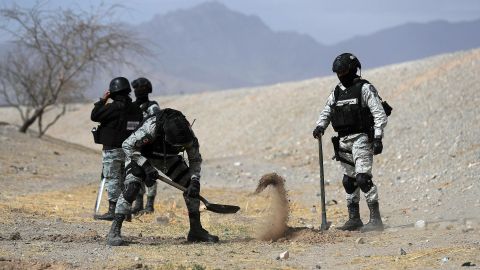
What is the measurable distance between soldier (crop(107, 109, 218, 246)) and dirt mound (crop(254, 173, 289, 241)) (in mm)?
529

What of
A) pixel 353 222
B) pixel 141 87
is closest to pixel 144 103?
pixel 141 87

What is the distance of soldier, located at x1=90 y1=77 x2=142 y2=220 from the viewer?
888 cm

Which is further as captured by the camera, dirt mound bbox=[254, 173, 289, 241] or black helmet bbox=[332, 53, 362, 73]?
black helmet bbox=[332, 53, 362, 73]

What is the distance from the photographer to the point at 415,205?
11.1 meters

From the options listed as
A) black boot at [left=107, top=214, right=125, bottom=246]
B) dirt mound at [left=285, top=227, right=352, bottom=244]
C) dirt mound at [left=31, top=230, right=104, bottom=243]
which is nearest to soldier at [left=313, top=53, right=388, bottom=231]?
dirt mound at [left=285, top=227, right=352, bottom=244]

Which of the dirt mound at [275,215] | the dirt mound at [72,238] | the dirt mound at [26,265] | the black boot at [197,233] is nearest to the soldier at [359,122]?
the dirt mound at [275,215]

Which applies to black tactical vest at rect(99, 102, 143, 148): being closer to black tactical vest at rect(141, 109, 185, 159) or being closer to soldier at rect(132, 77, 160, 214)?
soldier at rect(132, 77, 160, 214)

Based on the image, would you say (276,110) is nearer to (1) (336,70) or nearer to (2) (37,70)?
(2) (37,70)

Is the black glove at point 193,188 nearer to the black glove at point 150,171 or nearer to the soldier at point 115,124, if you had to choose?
the black glove at point 150,171

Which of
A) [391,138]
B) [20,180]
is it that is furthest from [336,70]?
[391,138]

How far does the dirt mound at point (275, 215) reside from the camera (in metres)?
7.89

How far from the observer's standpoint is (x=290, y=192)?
46.1 feet

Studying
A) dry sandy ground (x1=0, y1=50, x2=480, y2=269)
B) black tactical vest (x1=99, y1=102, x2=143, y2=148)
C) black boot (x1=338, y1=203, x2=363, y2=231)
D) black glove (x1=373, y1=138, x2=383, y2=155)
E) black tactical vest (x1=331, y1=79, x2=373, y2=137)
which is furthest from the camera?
black tactical vest (x1=99, y1=102, x2=143, y2=148)

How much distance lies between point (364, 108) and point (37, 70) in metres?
18.2
